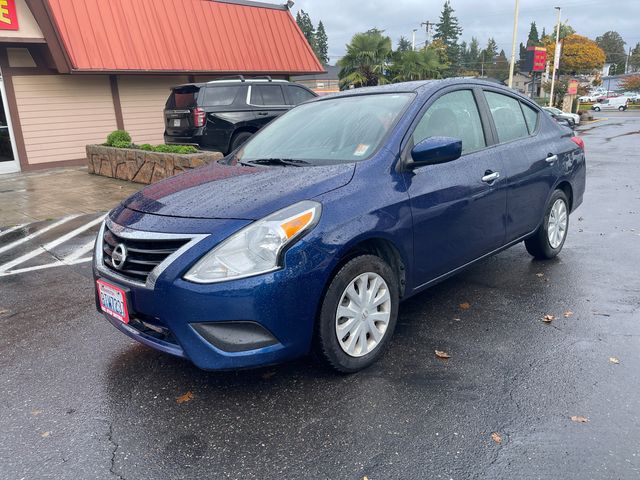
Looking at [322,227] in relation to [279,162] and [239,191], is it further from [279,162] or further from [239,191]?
[279,162]

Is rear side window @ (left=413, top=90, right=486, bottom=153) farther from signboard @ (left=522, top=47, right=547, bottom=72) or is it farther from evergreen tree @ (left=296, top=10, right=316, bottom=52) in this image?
evergreen tree @ (left=296, top=10, right=316, bottom=52)

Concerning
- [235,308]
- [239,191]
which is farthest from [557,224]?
[235,308]

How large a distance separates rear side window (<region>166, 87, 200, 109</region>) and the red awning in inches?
125

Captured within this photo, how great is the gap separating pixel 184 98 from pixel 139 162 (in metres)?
1.65

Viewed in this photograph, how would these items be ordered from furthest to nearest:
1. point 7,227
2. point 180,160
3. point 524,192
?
point 180,160
point 7,227
point 524,192

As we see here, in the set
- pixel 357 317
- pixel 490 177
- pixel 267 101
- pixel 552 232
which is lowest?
pixel 552 232

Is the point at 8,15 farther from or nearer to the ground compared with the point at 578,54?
nearer to the ground

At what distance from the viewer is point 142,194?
11.3 feet

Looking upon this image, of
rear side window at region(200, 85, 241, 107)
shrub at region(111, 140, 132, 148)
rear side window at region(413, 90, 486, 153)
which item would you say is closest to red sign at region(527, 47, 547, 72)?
rear side window at region(200, 85, 241, 107)

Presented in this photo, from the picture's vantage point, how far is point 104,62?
528 inches

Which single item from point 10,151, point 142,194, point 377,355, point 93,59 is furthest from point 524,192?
point 10,151

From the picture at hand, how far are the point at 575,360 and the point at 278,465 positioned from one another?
2.00 meters

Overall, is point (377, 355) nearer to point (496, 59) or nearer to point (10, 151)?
point (10, 151)

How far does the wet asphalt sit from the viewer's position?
2.47 m
